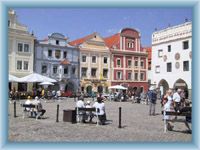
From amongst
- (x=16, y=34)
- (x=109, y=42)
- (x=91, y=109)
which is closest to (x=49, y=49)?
(x=16, y=34)

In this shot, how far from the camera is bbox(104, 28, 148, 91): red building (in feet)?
151

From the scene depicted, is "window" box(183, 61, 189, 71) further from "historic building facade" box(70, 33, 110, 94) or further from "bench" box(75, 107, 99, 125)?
"bench" box(75, 107, 99, 125)

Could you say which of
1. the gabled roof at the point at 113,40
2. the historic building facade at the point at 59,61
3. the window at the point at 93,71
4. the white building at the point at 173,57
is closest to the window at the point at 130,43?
the gabled roof at the point at 113,40

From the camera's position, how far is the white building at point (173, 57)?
1348 inches

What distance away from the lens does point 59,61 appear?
41875mm

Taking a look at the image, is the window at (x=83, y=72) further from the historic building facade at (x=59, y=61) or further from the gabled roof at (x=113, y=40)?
the gabled roof at (x=113, y=40)

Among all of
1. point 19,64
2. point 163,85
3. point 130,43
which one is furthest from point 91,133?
point 130,43

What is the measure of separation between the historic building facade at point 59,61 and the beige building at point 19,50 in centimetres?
114

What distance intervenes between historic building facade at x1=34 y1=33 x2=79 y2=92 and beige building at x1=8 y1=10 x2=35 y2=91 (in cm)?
114

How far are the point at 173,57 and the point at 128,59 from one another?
11.6 metres

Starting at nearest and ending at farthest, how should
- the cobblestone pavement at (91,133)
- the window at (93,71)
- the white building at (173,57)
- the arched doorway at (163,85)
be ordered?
the cobblestone pavement at (91,133)
the white building at (173,57)
the arched doorway at (163,85)
the window at (93,71)

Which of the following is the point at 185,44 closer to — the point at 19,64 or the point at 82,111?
the point at 19,64

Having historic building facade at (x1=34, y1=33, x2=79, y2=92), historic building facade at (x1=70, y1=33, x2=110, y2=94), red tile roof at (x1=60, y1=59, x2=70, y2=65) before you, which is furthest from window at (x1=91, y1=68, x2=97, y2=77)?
red tile roof at (x1=60, y1=59, x2=70, y2=65)
